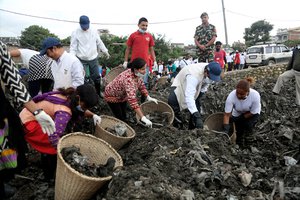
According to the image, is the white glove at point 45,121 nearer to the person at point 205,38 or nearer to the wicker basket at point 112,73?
the wicker basket at point 112,73

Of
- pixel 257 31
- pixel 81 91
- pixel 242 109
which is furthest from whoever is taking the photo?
pixel 257 31

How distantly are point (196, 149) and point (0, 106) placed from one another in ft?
6.53

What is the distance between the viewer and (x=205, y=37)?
6359 mm

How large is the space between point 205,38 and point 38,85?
13.0 ft

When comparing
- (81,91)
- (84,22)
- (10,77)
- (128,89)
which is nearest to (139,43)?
(84,22)

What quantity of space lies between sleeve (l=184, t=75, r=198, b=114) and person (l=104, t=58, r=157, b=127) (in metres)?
0.63

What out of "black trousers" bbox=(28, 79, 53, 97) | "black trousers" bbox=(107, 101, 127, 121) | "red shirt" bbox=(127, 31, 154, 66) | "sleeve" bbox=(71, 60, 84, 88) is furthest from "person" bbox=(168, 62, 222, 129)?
"black trousers" bbox=(28, 79, 53, 97)

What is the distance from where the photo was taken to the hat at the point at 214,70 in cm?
375

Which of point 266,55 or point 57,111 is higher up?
point 57,111

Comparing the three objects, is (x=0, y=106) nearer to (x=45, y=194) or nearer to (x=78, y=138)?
(x=78, y=138)

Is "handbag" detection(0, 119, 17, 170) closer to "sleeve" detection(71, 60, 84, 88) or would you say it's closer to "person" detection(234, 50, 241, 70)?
"sleeve" detection(71, 60, 84, 88)

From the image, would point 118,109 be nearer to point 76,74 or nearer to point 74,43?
point 76,74

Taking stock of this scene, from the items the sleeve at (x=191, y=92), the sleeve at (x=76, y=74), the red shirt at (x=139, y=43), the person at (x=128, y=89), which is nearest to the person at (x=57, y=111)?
the sleeve at (x=76, y=74)

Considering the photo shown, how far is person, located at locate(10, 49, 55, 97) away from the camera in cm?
390
